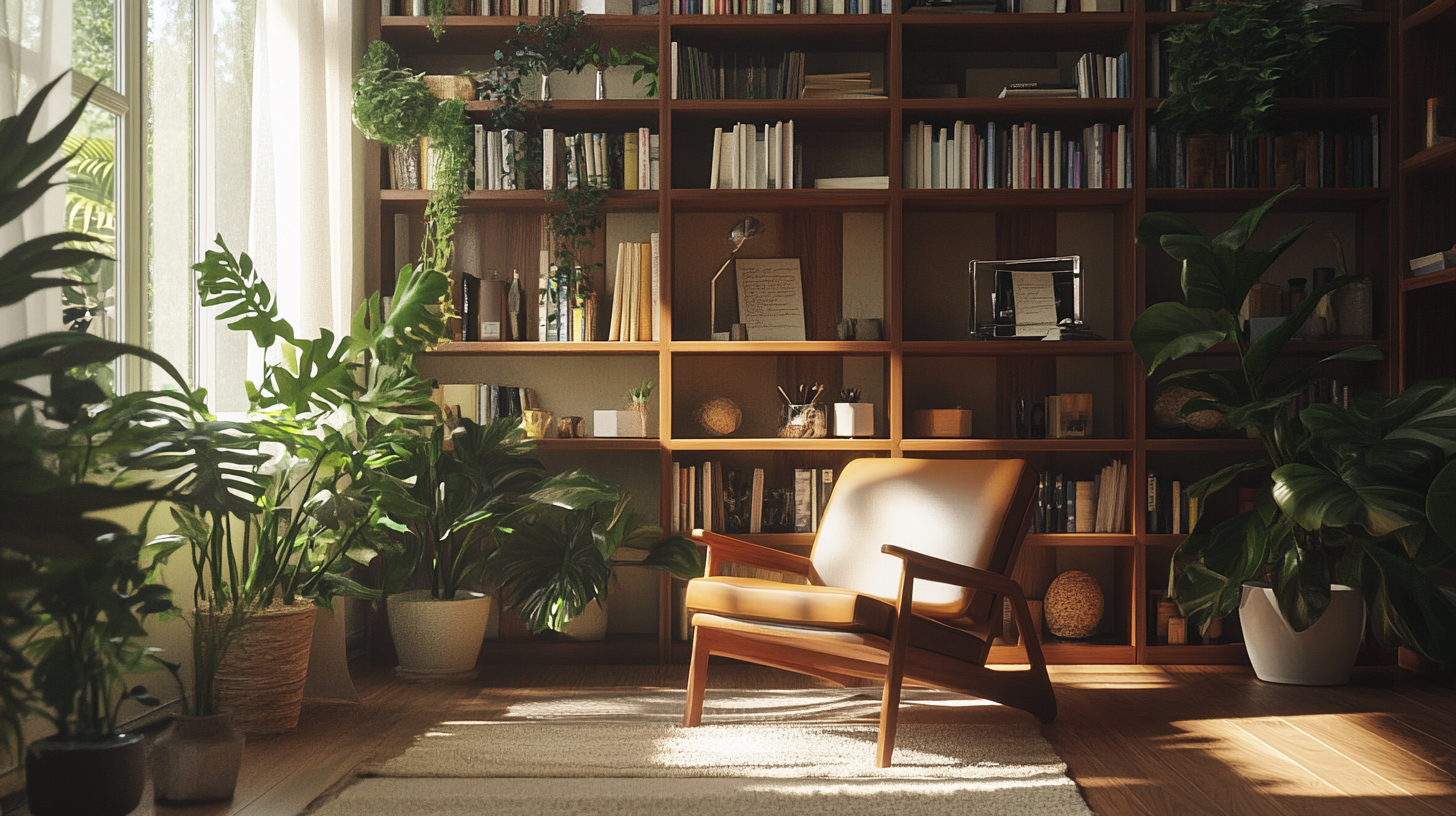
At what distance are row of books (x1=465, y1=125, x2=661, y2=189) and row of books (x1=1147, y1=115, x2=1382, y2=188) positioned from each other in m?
1.88

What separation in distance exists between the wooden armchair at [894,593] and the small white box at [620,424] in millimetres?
898

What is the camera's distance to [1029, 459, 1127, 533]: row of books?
157 inches

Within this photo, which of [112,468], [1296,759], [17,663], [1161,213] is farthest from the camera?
[1161,213]

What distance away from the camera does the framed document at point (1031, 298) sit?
4.08 m

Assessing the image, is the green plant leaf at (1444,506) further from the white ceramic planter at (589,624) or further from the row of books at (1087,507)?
the white ceramic planter at (589,624)

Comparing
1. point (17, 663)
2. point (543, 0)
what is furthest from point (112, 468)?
point (543, 0)

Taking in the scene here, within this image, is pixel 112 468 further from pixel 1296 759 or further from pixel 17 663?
pixel 1296 759

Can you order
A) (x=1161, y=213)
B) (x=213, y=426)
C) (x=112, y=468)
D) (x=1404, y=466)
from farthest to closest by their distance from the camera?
(x=1161, y=213), (x=1404, y=466), (x=213, y=426), (x=112, y=468)

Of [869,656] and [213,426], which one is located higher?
[213,426]

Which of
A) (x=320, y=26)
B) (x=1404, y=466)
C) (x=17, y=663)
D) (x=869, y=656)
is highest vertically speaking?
(x=320, y=26)

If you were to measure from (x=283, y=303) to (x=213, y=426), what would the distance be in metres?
1.13

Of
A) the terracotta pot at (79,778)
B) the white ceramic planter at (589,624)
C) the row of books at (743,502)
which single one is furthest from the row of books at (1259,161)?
the terracotta pot at (79,778)

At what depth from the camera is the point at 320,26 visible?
11.9ft

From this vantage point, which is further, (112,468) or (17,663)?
(112,468)
